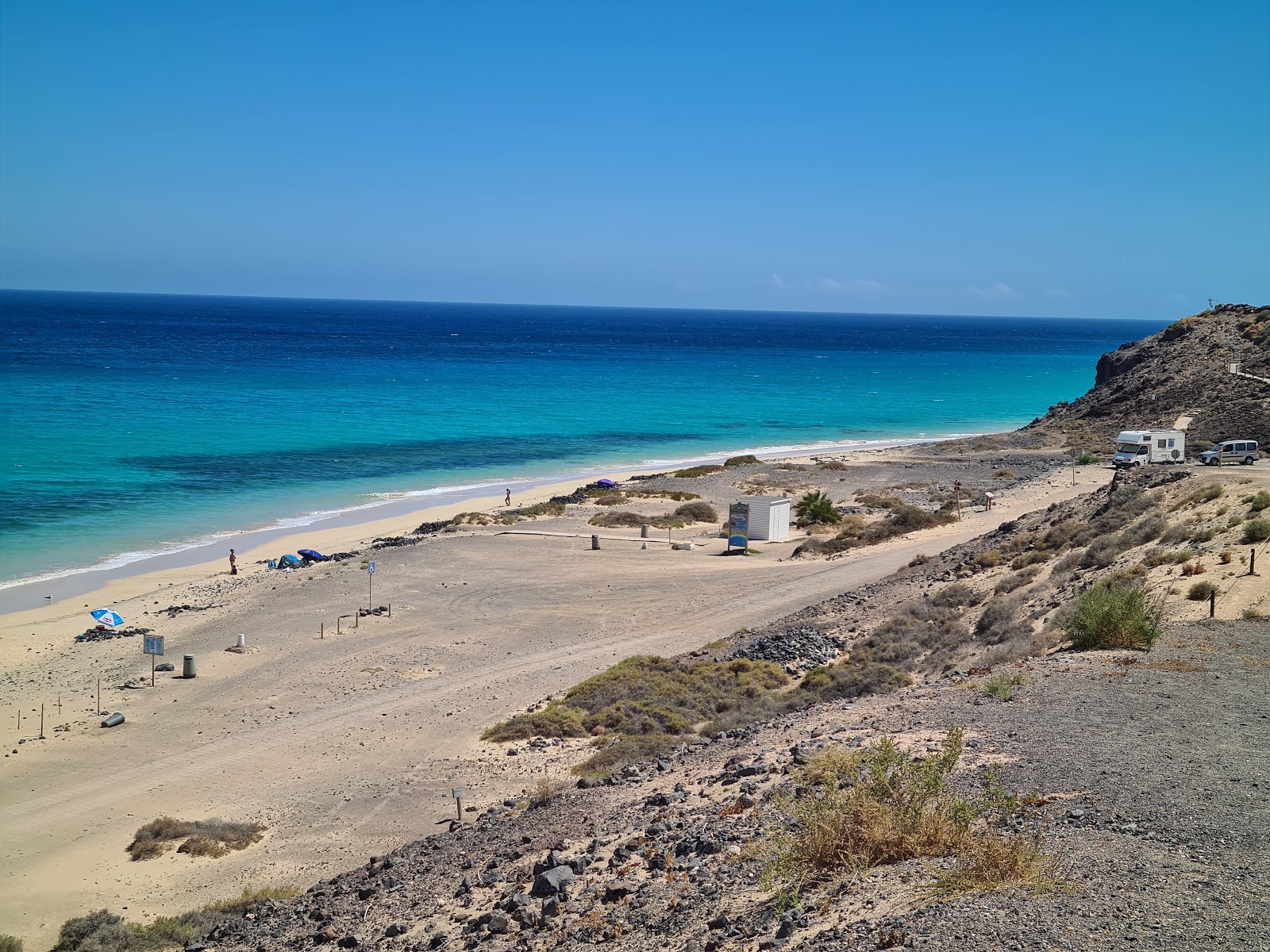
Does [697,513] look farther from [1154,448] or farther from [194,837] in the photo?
[194,837]

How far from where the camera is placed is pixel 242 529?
40.0 metres

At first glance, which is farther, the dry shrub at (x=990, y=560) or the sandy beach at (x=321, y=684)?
the dry shrub at (x=990, y=560)

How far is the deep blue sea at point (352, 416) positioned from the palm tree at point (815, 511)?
20704mm

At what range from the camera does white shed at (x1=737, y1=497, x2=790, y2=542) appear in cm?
3594

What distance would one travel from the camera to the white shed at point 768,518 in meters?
35.9

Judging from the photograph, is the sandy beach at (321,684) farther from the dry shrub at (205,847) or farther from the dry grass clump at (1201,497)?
the dry grass clump at (1201,497)

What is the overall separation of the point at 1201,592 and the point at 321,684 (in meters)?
16.9

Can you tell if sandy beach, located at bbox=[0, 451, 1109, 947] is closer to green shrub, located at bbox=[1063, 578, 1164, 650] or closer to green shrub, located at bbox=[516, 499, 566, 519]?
green shrub, located at bbox=[516, 499, 566, 519]

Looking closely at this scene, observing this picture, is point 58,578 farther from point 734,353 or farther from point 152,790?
point 734,353

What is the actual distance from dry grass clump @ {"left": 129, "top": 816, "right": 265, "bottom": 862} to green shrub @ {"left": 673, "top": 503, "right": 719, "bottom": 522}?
2759cm

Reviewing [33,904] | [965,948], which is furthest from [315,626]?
[965,948]

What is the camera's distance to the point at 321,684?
21.4 m

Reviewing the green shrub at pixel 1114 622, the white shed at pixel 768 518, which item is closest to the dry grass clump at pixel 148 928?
the green shrub at pixel 1114 622

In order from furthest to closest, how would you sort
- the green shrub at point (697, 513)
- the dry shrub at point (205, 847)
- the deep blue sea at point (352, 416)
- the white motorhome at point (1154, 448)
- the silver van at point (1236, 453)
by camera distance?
the deep blue sea at point (352, 416) → the green shrub at point (697, 513) → the white motorhome at point (1154, 448) → the silver van at point (1236, 453) → the dry shrub at point (205, 847)
